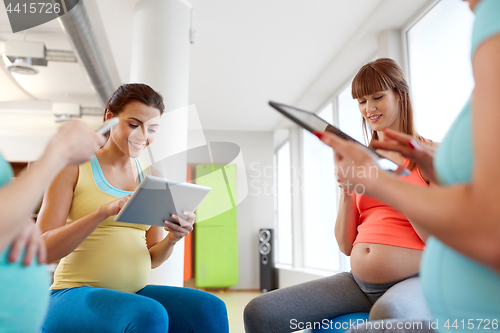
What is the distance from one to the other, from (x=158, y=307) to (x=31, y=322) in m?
0.52

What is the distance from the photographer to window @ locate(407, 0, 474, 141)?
2826 millimetres

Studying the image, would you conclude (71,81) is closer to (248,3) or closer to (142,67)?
(142,67)

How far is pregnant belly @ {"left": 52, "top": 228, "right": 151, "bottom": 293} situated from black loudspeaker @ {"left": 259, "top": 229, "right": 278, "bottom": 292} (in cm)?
525

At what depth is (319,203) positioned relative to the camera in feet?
18.6

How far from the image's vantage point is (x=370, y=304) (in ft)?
5.08

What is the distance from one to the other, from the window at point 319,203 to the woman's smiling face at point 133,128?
370cm

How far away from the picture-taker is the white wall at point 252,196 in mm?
6875

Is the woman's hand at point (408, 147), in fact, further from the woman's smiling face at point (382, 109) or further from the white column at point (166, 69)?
the white column at point (166, 69)

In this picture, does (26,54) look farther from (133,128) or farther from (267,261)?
(267,261)

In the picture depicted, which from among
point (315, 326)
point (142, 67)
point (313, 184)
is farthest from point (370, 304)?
point (313, 184)

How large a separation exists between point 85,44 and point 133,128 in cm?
238

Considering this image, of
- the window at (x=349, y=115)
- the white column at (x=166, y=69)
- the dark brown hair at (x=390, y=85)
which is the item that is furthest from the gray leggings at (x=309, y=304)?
the window at (x=349, y=115)

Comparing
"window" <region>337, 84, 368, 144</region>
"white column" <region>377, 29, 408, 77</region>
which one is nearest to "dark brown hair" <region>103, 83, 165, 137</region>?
"white column" <region>377, 29, 408, 77</region>

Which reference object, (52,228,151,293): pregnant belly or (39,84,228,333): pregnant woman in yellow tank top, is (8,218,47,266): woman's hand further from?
(52,228,151,293): pregnant belly
